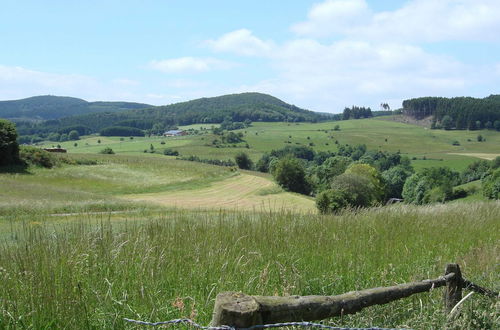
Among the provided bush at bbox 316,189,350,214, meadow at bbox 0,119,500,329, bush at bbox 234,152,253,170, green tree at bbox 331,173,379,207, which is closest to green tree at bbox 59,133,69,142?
bush at bbox 234,152,253,170

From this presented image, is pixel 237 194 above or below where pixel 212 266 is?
below

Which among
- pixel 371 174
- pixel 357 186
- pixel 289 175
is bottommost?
pixel 357 186

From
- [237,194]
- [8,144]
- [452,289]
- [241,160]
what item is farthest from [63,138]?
[452,289]

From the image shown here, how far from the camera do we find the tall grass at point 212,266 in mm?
4023

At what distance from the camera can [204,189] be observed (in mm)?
62531

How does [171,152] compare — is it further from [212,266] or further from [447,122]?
[447,122]

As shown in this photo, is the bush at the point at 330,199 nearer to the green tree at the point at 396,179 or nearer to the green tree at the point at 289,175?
the green tree at the point at 289,175

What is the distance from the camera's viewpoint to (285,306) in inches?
122

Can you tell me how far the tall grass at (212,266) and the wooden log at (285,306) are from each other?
0.57m

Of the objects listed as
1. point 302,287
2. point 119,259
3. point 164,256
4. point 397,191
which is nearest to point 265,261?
point 302,287

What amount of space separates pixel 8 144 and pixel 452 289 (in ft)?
199

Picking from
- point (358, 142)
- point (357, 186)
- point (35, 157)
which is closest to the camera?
point (35, 157)

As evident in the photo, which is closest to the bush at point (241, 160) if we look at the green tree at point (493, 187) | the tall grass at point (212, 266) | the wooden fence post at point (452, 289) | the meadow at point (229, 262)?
the green tree at point (493, 187)

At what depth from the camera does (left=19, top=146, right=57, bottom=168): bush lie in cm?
5962
